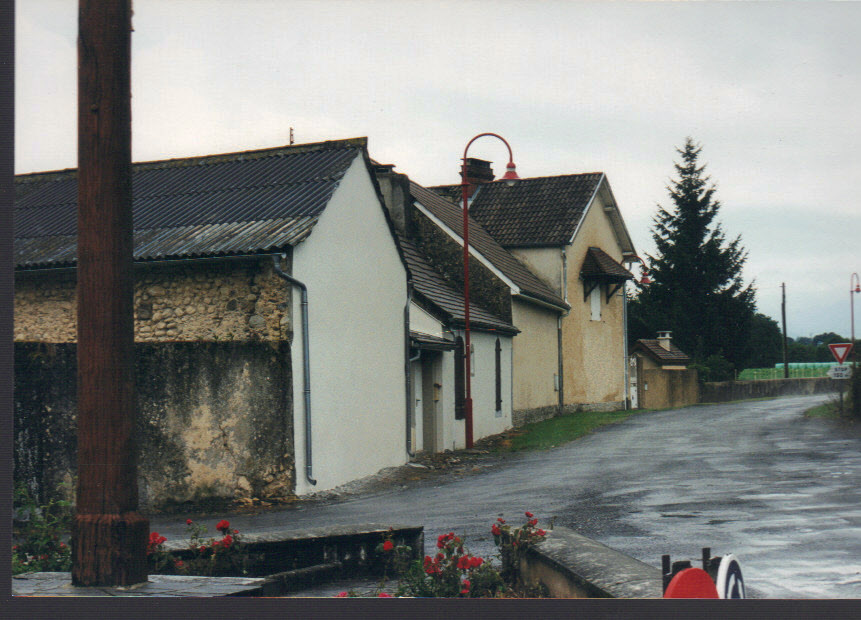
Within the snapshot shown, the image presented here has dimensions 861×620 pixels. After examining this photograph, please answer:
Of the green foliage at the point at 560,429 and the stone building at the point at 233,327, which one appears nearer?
the stone building at the point at 233,327

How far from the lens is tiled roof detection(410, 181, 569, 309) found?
2167cm

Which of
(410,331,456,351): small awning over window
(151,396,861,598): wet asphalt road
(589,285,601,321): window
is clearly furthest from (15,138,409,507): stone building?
(589,285,601,321): window

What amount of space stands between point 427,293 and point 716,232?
39.1 ft

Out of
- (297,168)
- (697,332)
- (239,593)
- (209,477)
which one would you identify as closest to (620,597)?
(239,593)

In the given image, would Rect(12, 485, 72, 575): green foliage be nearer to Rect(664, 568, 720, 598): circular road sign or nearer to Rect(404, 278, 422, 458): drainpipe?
Rect(664, 568, 720, 598): circular road sign

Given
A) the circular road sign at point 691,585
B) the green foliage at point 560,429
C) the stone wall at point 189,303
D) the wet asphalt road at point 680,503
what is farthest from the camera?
the green foliage at point 560,429

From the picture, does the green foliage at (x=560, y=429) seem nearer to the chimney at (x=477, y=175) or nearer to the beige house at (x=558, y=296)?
the beige house at (x=558, y=296)

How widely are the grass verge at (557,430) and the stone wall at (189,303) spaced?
235 inches

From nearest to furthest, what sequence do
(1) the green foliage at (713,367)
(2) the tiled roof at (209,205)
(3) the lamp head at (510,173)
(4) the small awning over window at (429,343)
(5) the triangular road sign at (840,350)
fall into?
(5) the triangular road sign at (840,350)
(1) the green foliage at (713,367)
(3) the lamp head at (510,173)
(2) the tiled roof at (209,205)
(4) the small awning over window at (429,343)

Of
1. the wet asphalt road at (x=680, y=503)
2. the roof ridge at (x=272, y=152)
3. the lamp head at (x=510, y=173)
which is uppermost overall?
the roof ridge at (x=272, y=152)

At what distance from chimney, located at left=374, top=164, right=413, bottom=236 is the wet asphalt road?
752 cm

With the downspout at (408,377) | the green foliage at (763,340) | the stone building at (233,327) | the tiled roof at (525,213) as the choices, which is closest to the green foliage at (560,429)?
the downspout at (408,377)

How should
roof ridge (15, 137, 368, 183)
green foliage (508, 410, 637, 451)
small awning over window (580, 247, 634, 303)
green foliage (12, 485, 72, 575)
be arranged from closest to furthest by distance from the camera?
green foliage (12, 485, 72, 575) < roof ridge (15, 137, 368, 183) < green foliage (508, 410, 637, 451) < small awning over window (580, 247, 634, 303)

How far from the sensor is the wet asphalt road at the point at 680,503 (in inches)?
266
